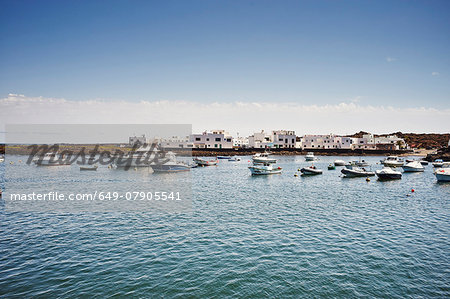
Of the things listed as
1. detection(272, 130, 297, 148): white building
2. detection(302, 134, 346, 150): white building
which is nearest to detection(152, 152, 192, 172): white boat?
detection(272, 130, 297, 148): white building

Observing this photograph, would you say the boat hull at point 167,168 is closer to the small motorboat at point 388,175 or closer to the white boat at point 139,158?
the white boat at point 139,158

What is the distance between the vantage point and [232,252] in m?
16.4

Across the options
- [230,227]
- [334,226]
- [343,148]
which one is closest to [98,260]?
[230,227]

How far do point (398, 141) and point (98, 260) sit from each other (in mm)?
176130

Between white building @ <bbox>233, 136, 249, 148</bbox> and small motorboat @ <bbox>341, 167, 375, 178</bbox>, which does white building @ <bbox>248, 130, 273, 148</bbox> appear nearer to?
white building @ <bbox>233, 136, 249, 148</bbox>

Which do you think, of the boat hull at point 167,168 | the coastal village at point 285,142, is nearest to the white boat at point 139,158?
the boat hull at point 167,168

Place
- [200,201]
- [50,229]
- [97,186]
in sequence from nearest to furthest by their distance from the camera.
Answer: [50,229] → [200,201] → [97,186]

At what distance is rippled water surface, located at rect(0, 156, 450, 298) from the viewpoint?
41.0 feet

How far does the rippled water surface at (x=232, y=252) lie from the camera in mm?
12492

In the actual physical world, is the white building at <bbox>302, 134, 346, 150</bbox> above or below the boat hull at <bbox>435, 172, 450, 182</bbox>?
above

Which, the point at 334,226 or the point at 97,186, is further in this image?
the point at 97,186

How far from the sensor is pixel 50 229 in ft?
67.6

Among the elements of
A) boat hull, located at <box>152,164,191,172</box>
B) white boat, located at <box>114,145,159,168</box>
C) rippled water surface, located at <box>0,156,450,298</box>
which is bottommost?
rippled water surface, located at <box>0,156,450,298</box>

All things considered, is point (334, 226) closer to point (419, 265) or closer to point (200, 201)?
point (419, 265)
